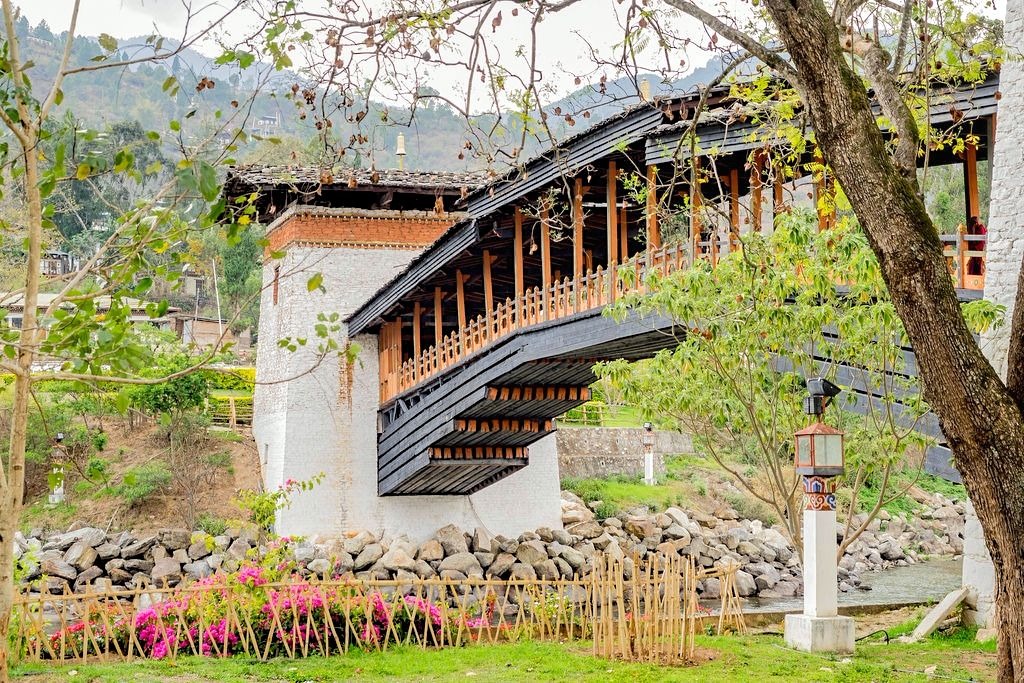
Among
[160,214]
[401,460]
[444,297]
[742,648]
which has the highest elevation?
[444,297]

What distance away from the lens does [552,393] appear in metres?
14.2

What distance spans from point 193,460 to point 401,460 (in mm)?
3901

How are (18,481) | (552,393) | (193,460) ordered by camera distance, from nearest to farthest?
(18,481) → (552,393) → (193,460)

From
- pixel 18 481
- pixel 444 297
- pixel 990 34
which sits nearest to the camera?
pixel 18 481

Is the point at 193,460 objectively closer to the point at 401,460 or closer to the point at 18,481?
the point at 401,460

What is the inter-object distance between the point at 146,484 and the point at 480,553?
17.5ft

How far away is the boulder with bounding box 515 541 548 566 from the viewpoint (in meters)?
17.4

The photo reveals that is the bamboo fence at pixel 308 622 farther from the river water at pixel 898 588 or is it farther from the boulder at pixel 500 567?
the boulder at pixel 500 567

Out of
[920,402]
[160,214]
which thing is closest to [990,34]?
[920,402]

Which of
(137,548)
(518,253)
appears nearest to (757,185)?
(518,253)

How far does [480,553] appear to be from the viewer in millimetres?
17453

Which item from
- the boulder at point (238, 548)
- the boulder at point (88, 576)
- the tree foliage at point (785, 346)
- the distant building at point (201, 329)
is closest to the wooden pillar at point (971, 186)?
the tree foliage at point (785, 346)

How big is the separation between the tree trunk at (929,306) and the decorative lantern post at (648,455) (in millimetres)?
19073

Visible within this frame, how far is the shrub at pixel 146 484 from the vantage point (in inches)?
695
